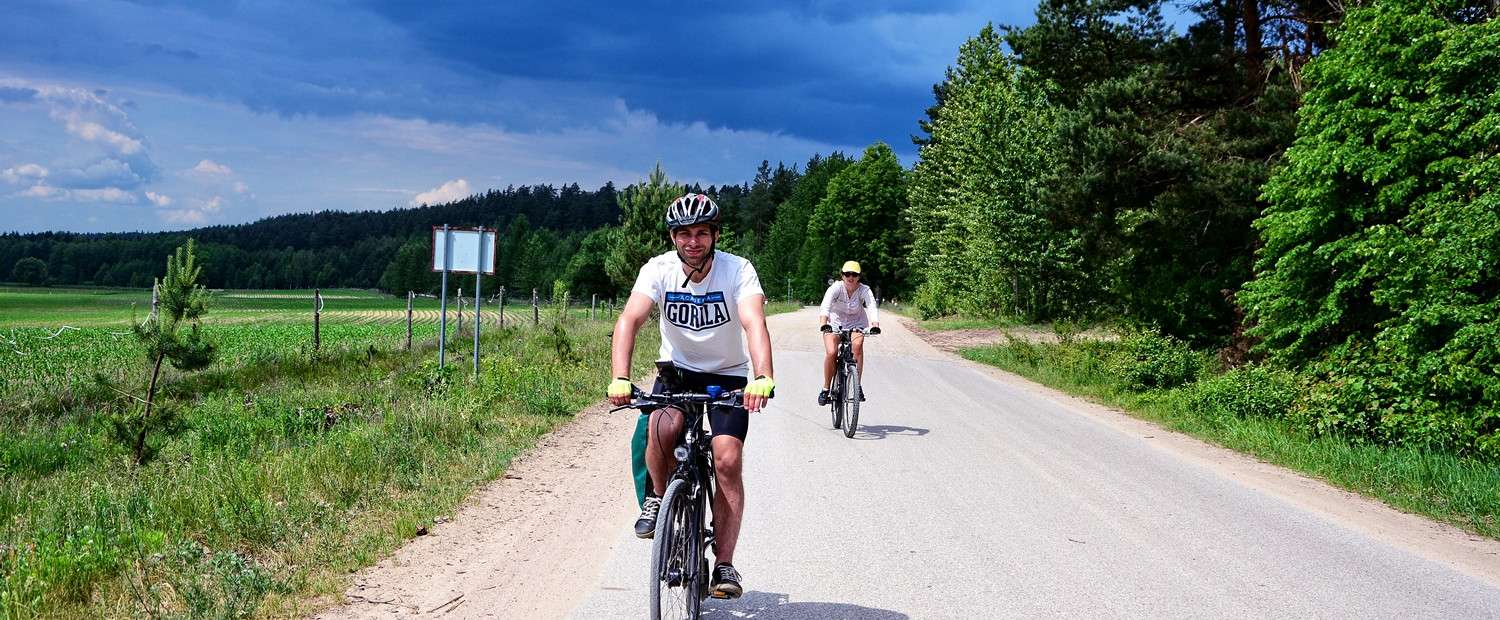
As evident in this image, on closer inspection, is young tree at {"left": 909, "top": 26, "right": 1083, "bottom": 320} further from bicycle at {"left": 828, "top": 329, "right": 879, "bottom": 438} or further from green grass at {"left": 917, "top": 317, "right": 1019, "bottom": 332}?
bicycle at {"left": 828, "top": 329, "right": 879, "bottom": 438}

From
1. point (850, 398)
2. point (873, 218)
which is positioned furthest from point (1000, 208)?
point (873, 218)

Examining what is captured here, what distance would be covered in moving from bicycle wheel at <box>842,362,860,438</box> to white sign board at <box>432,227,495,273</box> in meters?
6.19

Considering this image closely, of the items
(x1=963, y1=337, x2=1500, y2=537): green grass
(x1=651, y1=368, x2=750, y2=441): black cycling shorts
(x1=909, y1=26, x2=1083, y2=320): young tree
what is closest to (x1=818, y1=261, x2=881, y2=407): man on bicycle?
(x1=963, y1=337, x2=1500, y2=537): green grass

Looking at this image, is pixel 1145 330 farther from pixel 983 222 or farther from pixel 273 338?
pixel 273 338

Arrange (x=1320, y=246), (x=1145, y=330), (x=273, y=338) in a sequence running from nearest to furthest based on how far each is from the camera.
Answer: (x=1320, y=246) < (x=1145, y=330) < (x=273, y=338)

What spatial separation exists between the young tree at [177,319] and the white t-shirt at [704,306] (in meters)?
7.22

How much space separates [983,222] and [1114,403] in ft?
60.2

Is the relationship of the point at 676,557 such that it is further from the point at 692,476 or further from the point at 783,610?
the point at 783,610

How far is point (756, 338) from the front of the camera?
3.84 m

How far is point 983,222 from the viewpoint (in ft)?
102

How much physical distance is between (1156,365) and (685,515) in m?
12.4

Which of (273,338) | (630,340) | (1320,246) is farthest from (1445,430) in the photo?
(273,338)

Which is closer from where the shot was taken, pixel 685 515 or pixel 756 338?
pixel 685 515

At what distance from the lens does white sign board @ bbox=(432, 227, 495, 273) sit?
1328cm
